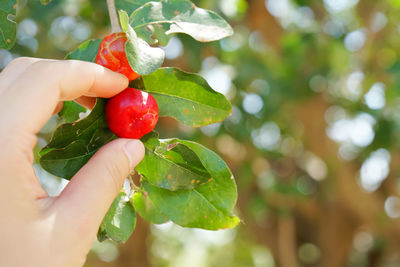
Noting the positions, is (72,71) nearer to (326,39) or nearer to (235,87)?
(235,87)

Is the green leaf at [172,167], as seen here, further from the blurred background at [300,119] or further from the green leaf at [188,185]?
the blurred background at [300,119]

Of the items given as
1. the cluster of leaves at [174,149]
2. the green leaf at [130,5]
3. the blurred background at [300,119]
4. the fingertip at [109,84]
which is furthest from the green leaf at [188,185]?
the blurred background at [300,119]

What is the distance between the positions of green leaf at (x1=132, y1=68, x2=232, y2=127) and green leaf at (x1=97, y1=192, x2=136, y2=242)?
0.63 feet

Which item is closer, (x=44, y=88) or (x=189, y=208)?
(x=44, y=88)

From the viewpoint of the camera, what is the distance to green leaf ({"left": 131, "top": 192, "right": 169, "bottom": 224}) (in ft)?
2.98

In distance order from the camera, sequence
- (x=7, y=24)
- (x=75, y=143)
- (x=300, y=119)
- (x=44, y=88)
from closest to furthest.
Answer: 1. (x=44, y=88)
2. (x=75, y=143)
3. (x=7, y=24)
4. (x=300, y=119)

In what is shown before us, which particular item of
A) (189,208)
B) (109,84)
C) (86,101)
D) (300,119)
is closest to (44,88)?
(109,84)

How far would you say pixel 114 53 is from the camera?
767mm

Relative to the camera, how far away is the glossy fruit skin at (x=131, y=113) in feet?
2.49

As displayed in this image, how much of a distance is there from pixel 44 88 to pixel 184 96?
271mm

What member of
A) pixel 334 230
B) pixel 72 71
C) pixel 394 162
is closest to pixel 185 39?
pixel 72 71

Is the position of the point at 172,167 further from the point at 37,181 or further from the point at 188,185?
the point at 37,181

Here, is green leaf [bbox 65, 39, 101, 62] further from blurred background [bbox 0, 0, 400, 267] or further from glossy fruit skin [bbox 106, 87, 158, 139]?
blurred background [bbox 0, 0, 400, 267]

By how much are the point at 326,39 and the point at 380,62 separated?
0.50 metres
